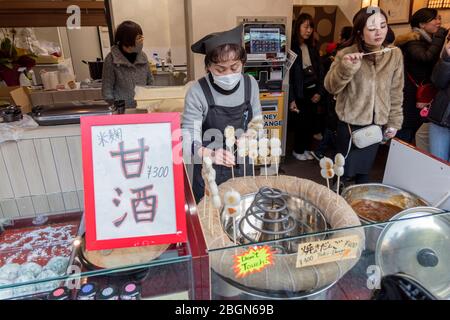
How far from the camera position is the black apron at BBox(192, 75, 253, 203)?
1.56 metres

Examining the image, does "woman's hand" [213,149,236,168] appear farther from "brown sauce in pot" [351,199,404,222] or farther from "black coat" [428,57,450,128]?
"black coat" [428,57,450,128]

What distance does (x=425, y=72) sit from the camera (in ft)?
9.77

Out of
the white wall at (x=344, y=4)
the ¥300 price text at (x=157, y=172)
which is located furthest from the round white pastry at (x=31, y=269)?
the white wall at (x=344, y=4)

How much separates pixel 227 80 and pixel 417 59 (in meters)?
2.36

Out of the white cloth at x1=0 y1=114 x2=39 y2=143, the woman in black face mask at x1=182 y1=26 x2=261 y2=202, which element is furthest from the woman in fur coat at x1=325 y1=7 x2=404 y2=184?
the white cloth at x1=0 y1=114 x2=39 y2=143

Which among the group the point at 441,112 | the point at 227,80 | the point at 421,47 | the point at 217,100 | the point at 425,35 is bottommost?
the point at 441,112

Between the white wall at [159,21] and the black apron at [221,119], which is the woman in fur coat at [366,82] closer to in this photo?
the black apron at [221,119]

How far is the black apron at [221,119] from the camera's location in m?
1.56

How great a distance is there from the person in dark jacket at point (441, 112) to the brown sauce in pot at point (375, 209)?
56.5 inches

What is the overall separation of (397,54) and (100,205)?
1.95 metres

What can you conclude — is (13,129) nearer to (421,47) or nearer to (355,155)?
(355,155)

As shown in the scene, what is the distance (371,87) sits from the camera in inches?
75.4

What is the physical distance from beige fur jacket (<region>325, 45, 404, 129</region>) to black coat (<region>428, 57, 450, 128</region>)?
19.7 inches

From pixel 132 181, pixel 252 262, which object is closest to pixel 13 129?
pixel 132 181
